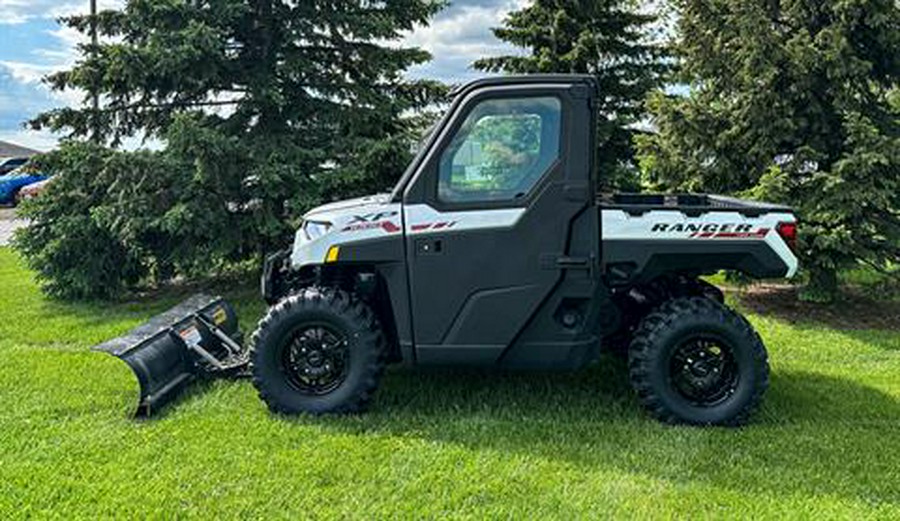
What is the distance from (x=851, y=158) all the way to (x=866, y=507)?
432 cm

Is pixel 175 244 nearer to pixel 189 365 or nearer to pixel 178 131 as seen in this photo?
pixel 178 131

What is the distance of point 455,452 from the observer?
3967mm

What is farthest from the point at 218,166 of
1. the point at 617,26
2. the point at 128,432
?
the point at 617,26

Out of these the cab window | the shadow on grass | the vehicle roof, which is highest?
the vehicle roof

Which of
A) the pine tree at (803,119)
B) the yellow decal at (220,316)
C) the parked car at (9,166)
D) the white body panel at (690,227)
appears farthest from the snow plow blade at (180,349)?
the parked car at (9,166)

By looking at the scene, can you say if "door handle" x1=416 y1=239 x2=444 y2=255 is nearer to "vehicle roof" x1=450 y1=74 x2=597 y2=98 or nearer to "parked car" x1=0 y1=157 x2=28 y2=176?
"vehicle roof" x1=450 y1=74 x2=597 y2=98

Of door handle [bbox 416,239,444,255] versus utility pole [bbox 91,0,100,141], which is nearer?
door handle [bbox 416,239,444,255]

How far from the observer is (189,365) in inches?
199

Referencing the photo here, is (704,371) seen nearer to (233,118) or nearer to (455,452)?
(455,452)

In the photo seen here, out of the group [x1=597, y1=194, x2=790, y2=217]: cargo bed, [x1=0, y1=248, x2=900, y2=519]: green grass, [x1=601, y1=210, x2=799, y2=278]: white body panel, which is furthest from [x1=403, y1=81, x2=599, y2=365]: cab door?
[x1=0, y1=248, x2=900, y2=519]: green grass

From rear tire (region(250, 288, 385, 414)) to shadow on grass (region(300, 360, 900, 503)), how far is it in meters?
0.17

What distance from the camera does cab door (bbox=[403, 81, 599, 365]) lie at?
167 inches

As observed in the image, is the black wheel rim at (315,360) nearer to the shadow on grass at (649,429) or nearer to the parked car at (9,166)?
the shadow on grass at (649,429)

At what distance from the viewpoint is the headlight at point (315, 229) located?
177 inches
